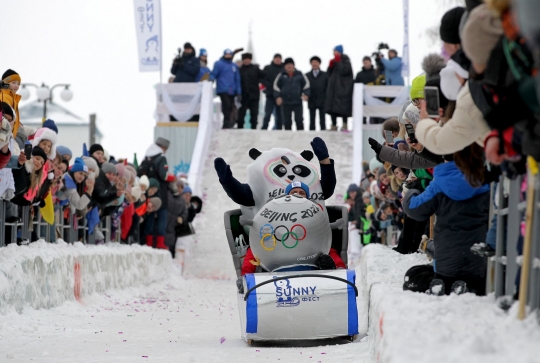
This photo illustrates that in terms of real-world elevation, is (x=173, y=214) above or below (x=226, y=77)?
below

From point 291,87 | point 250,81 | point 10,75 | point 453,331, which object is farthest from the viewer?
point 250,81

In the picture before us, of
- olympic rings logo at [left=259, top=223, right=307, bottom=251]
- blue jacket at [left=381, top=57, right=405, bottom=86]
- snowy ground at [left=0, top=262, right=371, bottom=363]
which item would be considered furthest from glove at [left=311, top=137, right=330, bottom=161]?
blue jacket at [left=381, top=57, right=405, bottom=86]

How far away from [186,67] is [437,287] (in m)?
20.8

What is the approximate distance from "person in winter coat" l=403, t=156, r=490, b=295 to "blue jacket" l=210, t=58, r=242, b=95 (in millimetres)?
18659

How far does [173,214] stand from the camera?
19.1 meters

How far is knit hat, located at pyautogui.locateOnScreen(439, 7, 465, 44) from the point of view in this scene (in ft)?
16.7

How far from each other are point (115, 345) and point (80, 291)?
14.2ft

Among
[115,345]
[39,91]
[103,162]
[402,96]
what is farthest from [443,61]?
[39,91]

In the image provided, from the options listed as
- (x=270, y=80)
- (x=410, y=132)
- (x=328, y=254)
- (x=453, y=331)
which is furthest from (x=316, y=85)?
(x=453, y=331)

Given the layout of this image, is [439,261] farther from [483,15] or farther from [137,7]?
[137,7]

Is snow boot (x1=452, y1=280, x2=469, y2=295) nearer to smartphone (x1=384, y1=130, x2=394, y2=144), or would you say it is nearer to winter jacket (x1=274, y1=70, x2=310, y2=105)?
smartphone (x1=384, y1=130, x2=394, y2=144)

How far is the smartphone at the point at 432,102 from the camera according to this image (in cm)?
536

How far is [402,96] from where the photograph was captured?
25.2m

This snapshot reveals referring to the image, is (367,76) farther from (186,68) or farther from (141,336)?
(141,336)
